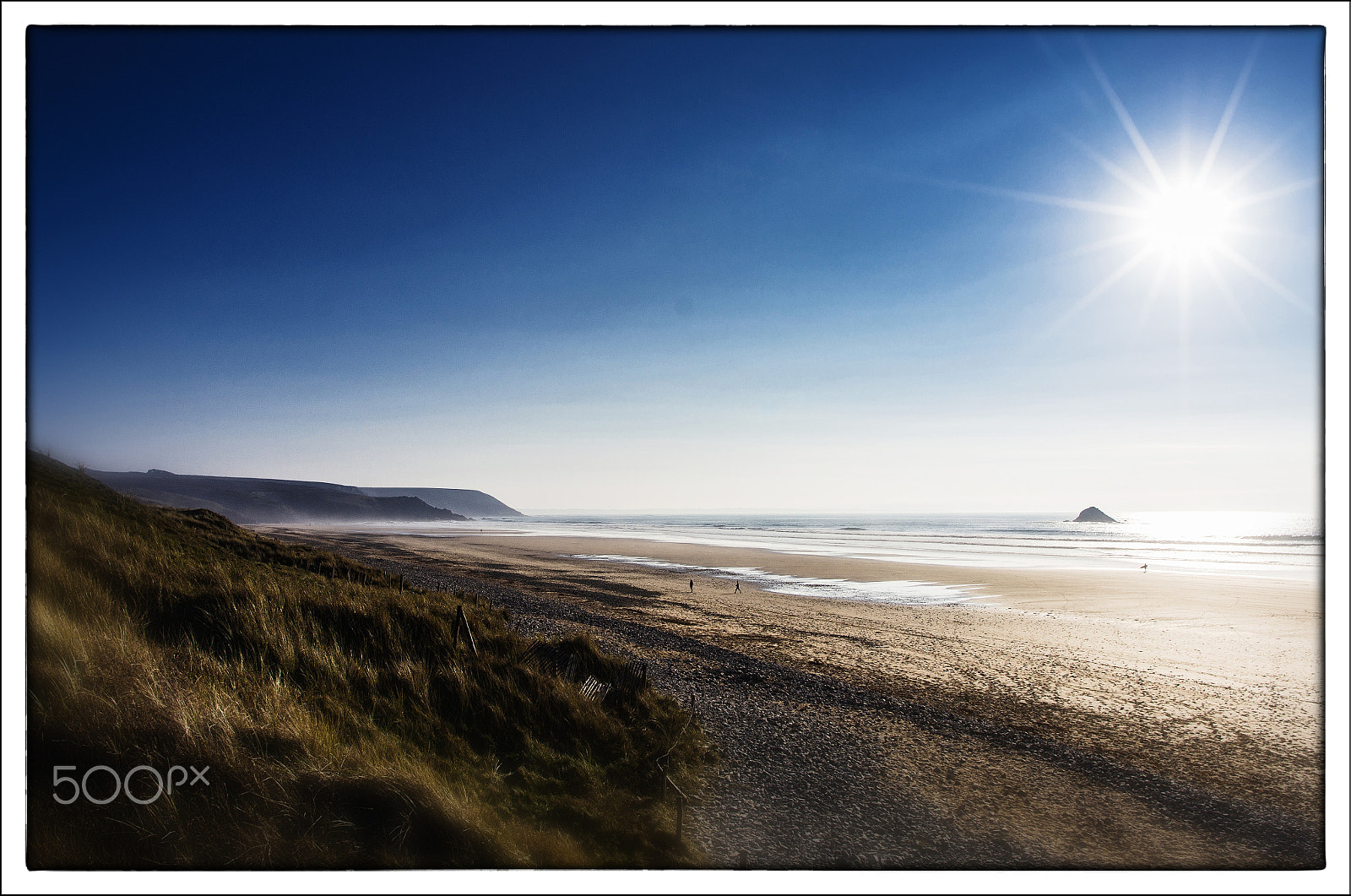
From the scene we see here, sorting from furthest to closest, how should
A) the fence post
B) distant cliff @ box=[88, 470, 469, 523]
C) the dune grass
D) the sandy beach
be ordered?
distant cliff @ box=[88, 470, 469, 523] → the fence post → the sandy beach → the dune grass

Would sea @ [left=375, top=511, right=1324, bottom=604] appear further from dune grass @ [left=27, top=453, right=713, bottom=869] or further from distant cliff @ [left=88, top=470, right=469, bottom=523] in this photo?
distant cliff @ [left=88, top=470, right=469, bottom=523]

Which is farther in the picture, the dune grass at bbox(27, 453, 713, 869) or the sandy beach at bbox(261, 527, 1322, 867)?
the sandy beach at bbox(261, 527, 1322, 867)

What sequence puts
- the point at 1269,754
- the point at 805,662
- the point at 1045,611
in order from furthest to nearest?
the point at 1045,611 → the point at 805,662 → the point at 1269,754

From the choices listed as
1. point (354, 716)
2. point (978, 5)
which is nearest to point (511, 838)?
point (354, 716)

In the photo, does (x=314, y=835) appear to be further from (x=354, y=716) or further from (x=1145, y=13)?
(x=1145, y=13)

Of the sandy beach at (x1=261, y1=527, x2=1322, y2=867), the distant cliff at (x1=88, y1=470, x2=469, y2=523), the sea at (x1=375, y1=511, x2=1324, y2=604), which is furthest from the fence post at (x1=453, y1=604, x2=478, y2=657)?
the distant cliff at (x1=88, y1=470, x2=469, y2=523)

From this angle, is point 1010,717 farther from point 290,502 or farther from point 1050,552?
point 290,502

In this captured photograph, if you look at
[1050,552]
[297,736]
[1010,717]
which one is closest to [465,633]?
[297,736]
